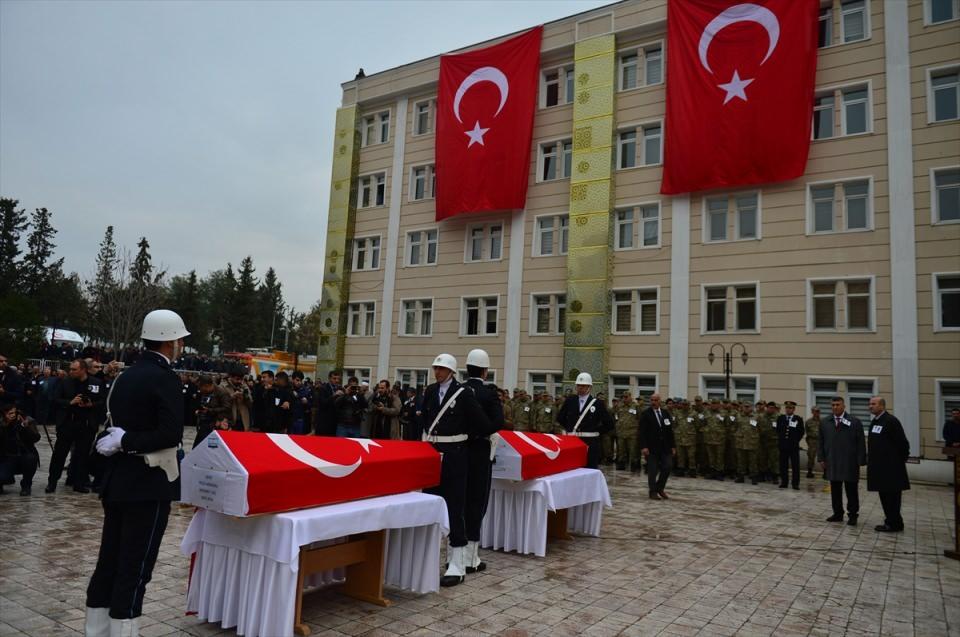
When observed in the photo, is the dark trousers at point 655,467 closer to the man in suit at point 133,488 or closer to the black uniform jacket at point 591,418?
the black uniform jacket at point 591,418

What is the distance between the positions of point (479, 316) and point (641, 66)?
40.3 ft

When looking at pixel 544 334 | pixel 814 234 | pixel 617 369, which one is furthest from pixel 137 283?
pixel 814 234

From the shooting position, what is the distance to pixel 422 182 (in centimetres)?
3253

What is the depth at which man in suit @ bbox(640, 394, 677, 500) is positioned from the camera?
13078mm

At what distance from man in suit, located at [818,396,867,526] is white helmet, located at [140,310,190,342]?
1061 cm

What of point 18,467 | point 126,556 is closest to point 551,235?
point 18,467

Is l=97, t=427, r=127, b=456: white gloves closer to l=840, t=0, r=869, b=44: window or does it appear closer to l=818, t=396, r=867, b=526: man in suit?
l=818, t=396, r=867, b=526: man in suit

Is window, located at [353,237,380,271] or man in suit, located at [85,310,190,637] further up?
window, located at [353,237,380,271]

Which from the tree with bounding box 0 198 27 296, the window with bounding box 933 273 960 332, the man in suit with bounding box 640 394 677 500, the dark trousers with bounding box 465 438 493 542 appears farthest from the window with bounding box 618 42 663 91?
the tree with bounding box 0 198 27 296

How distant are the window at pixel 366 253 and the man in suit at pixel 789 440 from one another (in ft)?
72.3

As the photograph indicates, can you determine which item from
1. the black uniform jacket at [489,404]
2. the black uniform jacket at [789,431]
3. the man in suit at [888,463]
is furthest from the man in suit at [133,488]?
the black uniform jacket at [789,431]

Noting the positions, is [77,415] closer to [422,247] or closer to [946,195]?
[422,247]

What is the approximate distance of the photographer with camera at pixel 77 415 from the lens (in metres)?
10.2

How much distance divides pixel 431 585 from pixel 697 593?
8.85 ft
